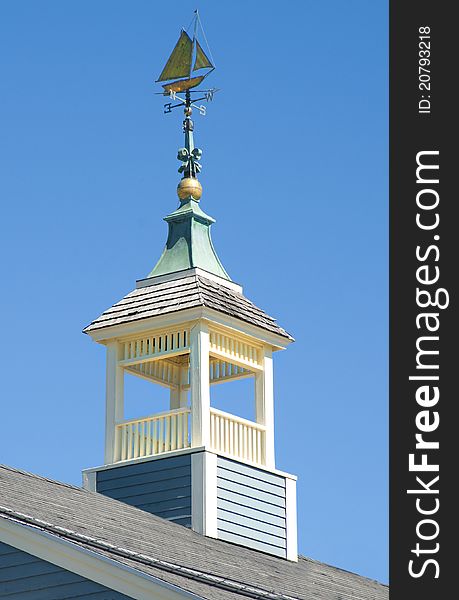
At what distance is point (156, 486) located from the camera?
20875 mm

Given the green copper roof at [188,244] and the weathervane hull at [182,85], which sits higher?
the weathervane hull at [182,85]

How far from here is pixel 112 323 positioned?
21.7 meters

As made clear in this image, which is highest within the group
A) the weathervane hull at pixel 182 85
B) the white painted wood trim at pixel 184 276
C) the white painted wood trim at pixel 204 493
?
the weathervane hull at pixel 182 85

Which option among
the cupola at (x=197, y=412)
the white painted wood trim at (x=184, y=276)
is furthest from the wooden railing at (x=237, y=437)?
the white painted wood trim at (x=184, y=276)

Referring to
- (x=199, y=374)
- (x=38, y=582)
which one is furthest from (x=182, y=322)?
(x=38, y=582)

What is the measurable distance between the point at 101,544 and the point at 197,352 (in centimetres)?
629

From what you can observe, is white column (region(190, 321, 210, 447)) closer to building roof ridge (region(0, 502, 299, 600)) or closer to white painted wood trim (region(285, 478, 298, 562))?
white painted wood trim (region(285, 478, 298, 562))

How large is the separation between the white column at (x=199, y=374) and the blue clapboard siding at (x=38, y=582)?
618 cm

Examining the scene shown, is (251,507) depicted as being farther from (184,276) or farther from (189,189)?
(189,189)

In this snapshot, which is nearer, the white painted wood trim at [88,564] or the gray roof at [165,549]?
the white painted wood trim at [88,564]

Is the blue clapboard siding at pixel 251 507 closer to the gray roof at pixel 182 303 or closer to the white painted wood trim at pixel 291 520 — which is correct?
the white painted wood trim at pixel 291 520

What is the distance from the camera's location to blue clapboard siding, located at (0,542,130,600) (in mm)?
14578

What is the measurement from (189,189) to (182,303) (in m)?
2.34

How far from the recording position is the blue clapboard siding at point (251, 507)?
20.5m
